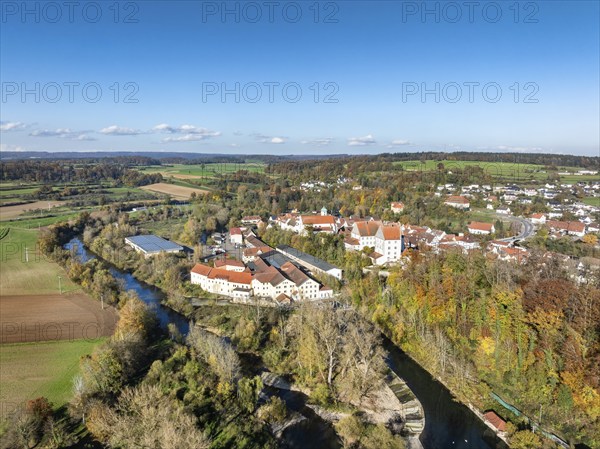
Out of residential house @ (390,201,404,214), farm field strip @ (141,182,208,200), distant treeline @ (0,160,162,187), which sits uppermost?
distant treeline @ (0,160,162,187)

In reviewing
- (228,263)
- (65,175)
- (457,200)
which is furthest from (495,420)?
(65,175)

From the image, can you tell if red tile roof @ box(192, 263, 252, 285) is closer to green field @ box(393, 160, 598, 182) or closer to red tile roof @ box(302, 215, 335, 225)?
red tile roof @ box(302, 215, 335, 225)

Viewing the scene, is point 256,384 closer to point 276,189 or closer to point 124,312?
point 124,312

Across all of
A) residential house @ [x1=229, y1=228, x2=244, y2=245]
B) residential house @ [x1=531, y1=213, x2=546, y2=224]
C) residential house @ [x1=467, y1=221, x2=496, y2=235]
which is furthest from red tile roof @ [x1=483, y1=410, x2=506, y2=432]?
residential house @ [x1=531, y1=213, x2=546, y2=224]

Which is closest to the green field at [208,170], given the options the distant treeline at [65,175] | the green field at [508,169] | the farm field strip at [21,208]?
the distant treeline at [65,175]

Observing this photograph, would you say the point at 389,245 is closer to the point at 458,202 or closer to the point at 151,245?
the point at 458,202

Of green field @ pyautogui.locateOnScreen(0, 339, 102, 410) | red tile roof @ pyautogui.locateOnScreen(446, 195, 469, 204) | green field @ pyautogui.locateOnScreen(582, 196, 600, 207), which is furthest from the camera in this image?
red tile roof @ pyautogui.locateOnScreen(446, 195, 469, 204)

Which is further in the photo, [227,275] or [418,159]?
[418,159]
